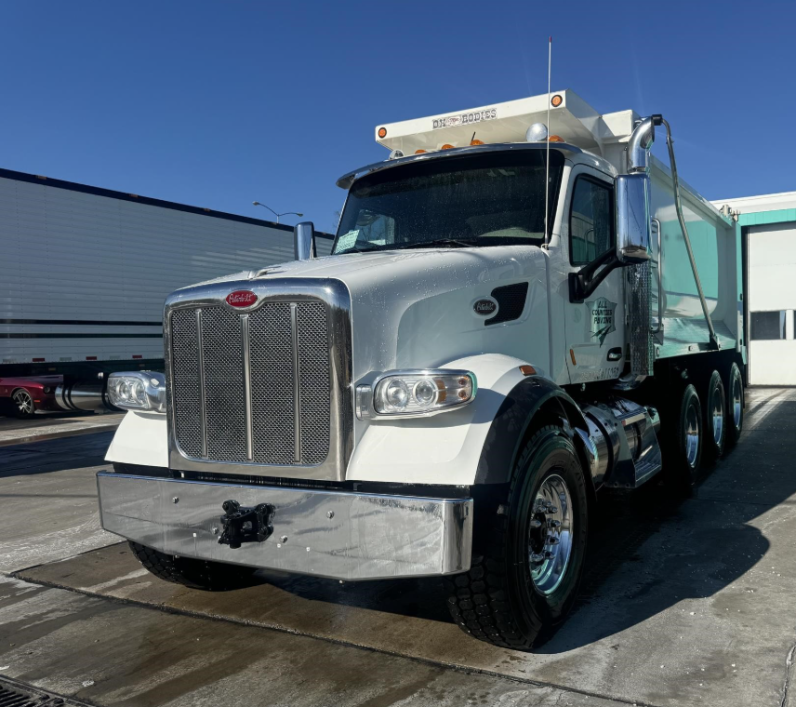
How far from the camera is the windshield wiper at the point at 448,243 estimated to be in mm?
4480

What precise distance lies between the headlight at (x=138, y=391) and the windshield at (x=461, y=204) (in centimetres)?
163

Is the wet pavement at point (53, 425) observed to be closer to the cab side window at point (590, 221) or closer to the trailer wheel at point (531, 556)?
the cab side window at point (590, 221)

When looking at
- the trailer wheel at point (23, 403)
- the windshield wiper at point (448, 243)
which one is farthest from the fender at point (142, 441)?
the trailer wheel at point (23, 403)

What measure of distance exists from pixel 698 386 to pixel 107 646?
239 inches

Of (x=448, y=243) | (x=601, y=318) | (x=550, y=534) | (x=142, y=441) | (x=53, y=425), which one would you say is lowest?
(x=53, y=425)

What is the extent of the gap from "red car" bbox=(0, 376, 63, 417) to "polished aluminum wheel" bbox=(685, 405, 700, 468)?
42.7 feet

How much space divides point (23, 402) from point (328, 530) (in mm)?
15068

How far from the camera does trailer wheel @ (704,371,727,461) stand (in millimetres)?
8031

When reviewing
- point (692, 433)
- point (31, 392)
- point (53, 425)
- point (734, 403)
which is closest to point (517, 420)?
point (692, 433)

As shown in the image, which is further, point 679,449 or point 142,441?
point 679,449

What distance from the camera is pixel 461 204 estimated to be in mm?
4781

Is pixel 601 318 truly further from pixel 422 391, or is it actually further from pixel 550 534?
pixel 422 391

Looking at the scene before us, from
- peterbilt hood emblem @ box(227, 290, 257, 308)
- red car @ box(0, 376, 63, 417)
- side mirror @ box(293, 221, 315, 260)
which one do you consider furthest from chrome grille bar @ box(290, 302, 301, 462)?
red car @ box(0, 376, 63, 417)

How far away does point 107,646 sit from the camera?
12.6ft
